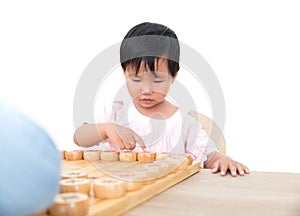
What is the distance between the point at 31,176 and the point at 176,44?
0.79 m

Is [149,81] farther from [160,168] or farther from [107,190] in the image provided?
[107,190]

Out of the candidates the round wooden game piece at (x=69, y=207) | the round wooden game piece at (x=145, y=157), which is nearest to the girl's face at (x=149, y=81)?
the round wooden game piece at (x=145, y=157)

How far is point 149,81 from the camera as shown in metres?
1.05

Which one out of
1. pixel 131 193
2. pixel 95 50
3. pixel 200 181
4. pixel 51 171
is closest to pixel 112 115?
pixel 95 50

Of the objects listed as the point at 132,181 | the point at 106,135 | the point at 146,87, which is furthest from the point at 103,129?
the point at 132,181

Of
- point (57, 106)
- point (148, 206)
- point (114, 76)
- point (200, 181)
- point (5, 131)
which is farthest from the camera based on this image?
point (57, 106)

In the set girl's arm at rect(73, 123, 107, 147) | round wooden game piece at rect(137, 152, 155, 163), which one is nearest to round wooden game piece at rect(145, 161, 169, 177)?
round wooden game piece at rect(137, 152, 155, 163)

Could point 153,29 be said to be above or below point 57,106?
above

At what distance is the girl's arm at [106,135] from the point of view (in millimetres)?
Result: 980

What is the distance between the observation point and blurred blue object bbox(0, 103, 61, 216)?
1.27ft

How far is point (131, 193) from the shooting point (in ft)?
1.99

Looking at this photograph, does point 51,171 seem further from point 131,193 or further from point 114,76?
point 114,76

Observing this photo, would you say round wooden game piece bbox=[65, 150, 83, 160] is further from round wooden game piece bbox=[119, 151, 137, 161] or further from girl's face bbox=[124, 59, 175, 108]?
girl's face bbox=[124, 59, 175, 108]

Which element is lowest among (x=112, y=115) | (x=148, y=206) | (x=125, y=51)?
(x=148, y=206)
